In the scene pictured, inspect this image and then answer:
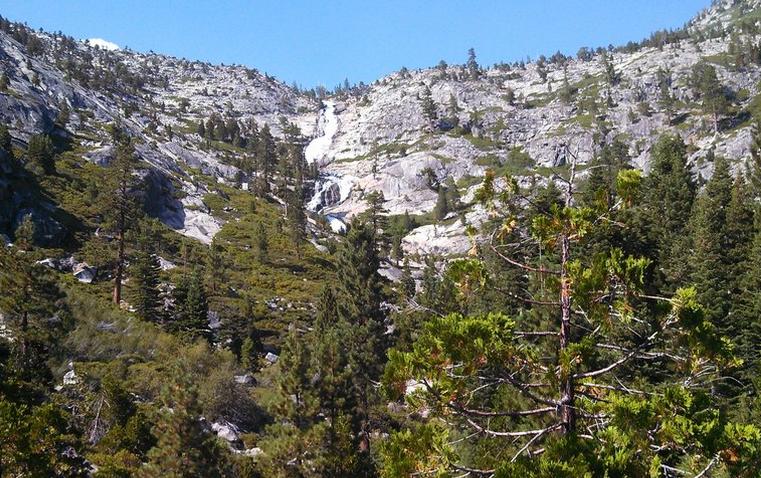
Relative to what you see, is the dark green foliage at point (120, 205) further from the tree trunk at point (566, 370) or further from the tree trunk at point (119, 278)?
the tree trunk at point (566, 370)

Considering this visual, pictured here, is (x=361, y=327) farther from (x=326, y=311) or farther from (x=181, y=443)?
(x=181, y=443)

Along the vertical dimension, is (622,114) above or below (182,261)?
above

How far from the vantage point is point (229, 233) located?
296 feet

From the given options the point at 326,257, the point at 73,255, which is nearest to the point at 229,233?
the point at 326,257

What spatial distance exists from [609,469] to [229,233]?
88.4 metres

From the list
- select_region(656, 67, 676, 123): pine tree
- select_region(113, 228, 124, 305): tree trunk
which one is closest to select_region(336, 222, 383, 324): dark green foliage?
select_region(113, 228, 124, 305): tree trunk

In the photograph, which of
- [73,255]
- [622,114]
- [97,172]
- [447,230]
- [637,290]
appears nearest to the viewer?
[637,290]

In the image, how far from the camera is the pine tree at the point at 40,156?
7400cm

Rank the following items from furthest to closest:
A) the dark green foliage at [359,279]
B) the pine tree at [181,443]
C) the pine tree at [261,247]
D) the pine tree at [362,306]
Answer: the pine tree at [261,247], the dark green foliage at [359,279], the pine tree at [362,306], the pine tree at [181,443]

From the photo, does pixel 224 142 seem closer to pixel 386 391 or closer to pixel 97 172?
pixel 97 172

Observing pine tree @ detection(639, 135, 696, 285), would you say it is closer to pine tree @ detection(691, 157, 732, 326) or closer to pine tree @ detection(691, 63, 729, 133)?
pine tree @ detection(691, 157, 732, 326)

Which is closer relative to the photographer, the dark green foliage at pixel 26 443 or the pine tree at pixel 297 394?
the dark green foliage at pixel 26 443

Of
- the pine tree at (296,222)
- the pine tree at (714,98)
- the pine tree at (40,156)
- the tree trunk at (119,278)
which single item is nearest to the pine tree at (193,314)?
the tree trunk at (119,278)

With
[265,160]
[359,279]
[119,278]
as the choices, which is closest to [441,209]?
[265,160]
